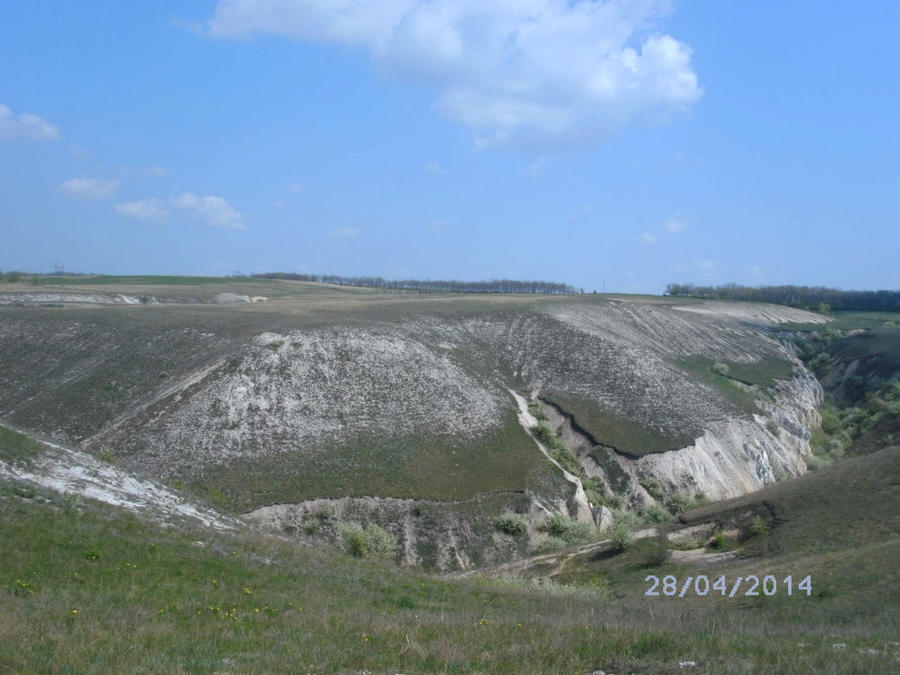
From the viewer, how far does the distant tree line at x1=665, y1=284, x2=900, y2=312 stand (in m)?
144

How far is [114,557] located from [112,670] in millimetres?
8946

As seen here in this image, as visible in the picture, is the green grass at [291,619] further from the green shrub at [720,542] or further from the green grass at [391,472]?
the green grass at [391,472]

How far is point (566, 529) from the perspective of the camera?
138 feet

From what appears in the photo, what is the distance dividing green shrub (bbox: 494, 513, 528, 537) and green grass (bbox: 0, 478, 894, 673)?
1766 cm

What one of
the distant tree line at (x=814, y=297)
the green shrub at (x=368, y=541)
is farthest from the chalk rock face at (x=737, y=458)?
the distant tree line at (x=814, y=297)

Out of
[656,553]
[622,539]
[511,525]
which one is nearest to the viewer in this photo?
[656,553]

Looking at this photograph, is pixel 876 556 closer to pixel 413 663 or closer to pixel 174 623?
pixel 413 663

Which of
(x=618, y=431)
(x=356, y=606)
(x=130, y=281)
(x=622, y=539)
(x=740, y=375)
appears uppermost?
(x=130, y=281)

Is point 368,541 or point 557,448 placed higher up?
point 557,448

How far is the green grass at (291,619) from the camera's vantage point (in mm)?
10742

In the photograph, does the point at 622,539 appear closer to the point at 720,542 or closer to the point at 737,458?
the point at 720,542

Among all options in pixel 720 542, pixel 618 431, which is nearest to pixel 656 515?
pixel 618 431

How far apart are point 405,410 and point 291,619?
36372 millimetres

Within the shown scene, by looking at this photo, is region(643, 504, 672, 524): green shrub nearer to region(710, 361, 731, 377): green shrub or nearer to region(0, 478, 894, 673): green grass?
region(0, 478, 894, 673): green grass
